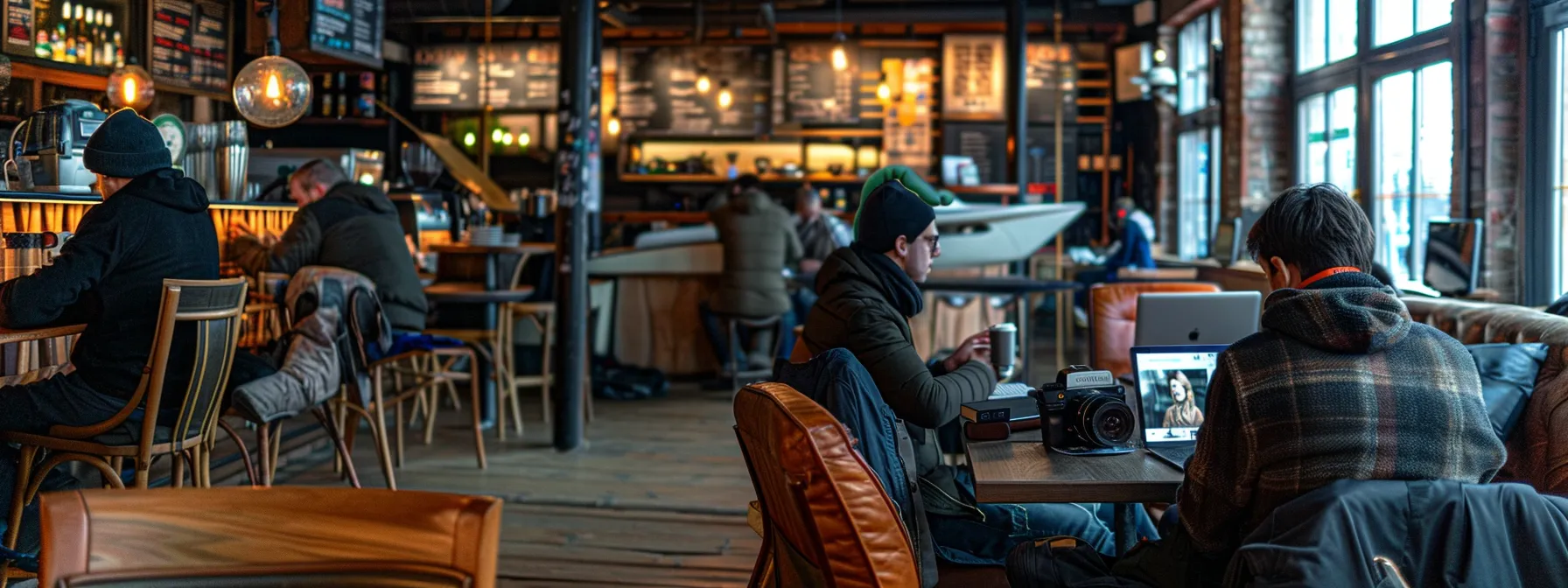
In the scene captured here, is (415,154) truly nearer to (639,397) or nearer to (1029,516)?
(639,397)

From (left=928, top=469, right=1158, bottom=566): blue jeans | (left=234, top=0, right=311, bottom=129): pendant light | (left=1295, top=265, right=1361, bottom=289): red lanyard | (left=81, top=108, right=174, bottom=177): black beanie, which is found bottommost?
(left=928, top=469, right=1158, bottom=566): blue jeans

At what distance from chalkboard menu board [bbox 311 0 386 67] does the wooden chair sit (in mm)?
3230

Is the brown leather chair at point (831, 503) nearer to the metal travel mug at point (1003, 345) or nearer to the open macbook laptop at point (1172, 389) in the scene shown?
the open macbook laptop at point (1172, 389)

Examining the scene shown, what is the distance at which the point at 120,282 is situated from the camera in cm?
342

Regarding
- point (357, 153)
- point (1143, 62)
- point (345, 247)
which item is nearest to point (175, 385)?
point (345, 247)

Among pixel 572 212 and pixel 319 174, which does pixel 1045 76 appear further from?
pixel 319 174

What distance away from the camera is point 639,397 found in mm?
8000

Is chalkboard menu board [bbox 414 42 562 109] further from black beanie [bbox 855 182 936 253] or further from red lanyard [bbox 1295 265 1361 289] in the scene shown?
red lanyard [bbox 1295 265 1361 289]

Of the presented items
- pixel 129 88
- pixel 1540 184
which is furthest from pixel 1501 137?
pixel 129 88

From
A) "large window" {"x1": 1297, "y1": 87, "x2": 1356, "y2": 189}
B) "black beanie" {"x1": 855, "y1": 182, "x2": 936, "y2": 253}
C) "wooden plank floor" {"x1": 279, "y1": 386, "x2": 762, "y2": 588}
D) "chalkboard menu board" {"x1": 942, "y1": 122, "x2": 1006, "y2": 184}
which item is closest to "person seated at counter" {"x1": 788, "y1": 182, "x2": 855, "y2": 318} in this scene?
"wooden plank floor" {"x1": 279, "y1": 386, "x2": 762, "y2": 588}

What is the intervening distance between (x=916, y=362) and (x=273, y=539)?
1.82m

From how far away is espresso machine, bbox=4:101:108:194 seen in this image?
439 centimetres

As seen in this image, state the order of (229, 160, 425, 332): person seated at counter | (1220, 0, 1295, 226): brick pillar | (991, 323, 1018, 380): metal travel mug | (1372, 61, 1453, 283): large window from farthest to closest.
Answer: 1. (1220, 0, 1295, 226): brick pillar
2. (1372, 61, 1453, 283): large window
3. (229, 160, 425, 332): person seated at counter
4. (991, 323, 1018, 380): metal travel mug

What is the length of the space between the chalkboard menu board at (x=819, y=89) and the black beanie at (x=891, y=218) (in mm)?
9187
